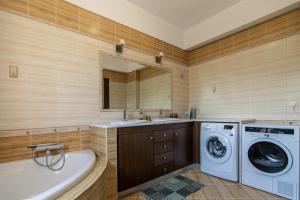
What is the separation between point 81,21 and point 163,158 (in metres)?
2.20

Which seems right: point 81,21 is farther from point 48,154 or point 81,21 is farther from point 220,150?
point 220,150

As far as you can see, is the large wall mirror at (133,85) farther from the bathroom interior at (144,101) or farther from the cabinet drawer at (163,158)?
the cabinet drawer at (163,158)

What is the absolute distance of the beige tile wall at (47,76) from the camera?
5.33 feet

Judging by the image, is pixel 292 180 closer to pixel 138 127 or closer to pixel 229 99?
pixel 229 99

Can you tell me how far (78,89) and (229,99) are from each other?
2549 mm

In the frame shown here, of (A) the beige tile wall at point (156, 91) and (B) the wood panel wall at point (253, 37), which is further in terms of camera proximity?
(A) the beige tile wall at point (156, 91)

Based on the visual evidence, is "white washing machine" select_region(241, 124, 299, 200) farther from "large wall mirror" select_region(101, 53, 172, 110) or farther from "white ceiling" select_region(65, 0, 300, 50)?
"white ceiling" select_region(65, 0, 300, 50)

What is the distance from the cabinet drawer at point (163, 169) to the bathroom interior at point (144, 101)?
0.02 m

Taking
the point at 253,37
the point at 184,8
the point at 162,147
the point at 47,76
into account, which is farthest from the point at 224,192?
the point at 184,8

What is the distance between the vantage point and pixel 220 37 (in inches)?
121

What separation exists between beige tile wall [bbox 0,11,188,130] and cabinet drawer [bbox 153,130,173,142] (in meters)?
0.68

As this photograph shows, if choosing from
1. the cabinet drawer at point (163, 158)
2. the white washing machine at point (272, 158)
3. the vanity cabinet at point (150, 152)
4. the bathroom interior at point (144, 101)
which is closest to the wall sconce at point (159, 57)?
the bathroom interior at point (144, 101)

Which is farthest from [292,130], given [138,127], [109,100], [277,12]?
[109,100]

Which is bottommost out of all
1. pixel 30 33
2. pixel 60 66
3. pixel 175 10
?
pixel 60 66
